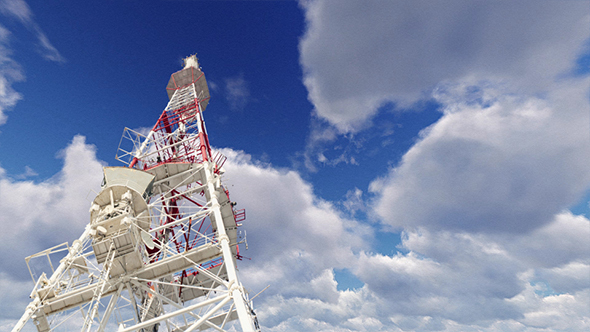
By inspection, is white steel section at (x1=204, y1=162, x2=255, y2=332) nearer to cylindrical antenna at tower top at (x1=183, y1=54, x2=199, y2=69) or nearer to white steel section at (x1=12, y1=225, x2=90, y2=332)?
Answer: white steel section at (x1=12, y1=225, x2=90, y2=332)

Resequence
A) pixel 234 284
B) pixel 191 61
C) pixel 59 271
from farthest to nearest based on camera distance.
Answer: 1. pixel 191 61
2. pixel 59 271
3. pixel 234 284

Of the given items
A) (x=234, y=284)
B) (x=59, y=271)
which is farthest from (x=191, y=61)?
(x=234, y=284)

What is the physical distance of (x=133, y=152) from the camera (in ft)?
99.4

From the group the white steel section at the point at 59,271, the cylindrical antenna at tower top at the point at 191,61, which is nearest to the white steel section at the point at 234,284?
the white steel section at the point at 59,271

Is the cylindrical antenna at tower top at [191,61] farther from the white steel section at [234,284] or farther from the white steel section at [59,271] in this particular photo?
the white steel section at [59,271]

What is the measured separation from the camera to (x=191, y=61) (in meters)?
46.6

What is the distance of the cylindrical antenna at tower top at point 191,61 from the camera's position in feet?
151

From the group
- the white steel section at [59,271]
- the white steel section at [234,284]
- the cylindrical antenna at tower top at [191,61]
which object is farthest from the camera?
the cylindrical antenna at tower top at [191,61]

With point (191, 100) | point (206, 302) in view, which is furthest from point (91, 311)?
point (191, 100)

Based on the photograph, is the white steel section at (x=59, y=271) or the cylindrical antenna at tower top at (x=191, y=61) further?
the cylindrical antenna at tower top at (x=191, y=61)

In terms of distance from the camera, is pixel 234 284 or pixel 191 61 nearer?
pixel 234 284

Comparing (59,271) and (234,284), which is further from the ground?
(59,271)

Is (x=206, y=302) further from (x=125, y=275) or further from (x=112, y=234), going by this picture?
(x=112, y=234)

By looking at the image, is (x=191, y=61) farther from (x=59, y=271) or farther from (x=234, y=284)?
(x=234, y=284)
